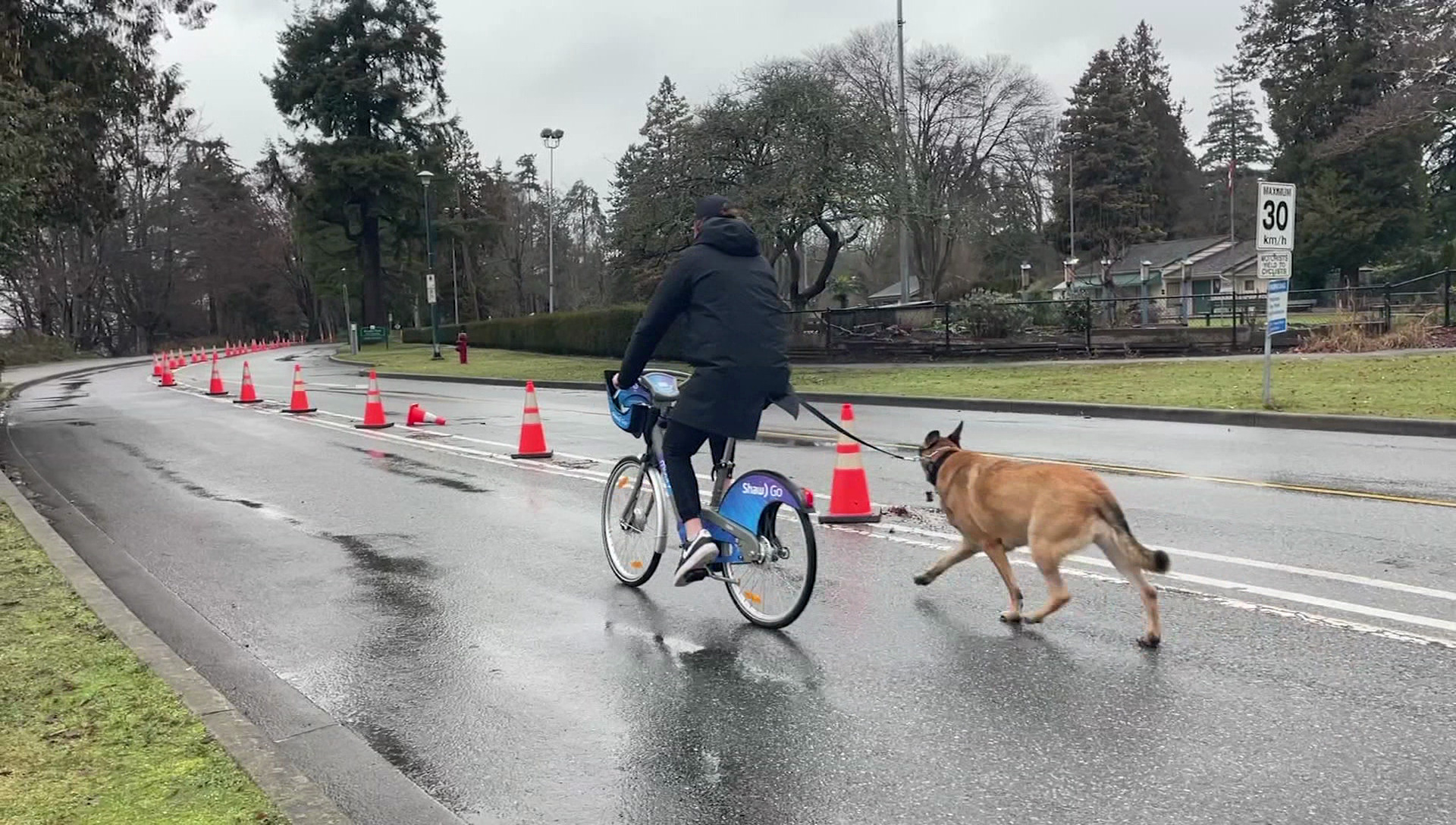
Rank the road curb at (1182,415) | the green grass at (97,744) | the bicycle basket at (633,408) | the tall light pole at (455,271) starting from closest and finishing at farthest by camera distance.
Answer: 1. the green grass at (97,744)
2. the bicycle basket at (633,408)
3. the road curb at (1182,415)
4. the tall light pole at (455,271)

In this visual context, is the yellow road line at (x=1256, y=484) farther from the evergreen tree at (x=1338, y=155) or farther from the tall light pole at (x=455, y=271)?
the tall light pole at (x=455, y=271)

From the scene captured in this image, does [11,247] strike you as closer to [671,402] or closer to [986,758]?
[671,402]

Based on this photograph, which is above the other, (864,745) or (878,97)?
(878,97)

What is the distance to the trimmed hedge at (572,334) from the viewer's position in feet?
120

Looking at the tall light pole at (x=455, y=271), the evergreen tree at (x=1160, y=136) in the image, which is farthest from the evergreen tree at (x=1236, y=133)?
the tall light pole at (x=455, y=271)

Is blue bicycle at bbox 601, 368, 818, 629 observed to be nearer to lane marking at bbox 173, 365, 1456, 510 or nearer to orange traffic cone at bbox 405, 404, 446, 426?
lane marking at bbox 173, 365, 1456, 510

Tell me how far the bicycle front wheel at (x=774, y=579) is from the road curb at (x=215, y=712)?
239 cm

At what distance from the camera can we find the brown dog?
4.95m

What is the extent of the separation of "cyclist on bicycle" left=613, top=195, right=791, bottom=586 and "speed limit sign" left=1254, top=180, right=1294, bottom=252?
1200 cm

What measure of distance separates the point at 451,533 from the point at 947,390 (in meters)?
13.3

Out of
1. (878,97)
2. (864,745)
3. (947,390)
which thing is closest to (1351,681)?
(864,745)

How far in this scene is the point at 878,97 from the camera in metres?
56.2

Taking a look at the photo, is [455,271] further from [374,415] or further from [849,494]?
[849,494]

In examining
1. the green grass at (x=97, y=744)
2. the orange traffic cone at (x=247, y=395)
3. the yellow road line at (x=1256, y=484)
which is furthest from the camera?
the orange traffic cone at (x=247, y=395)
